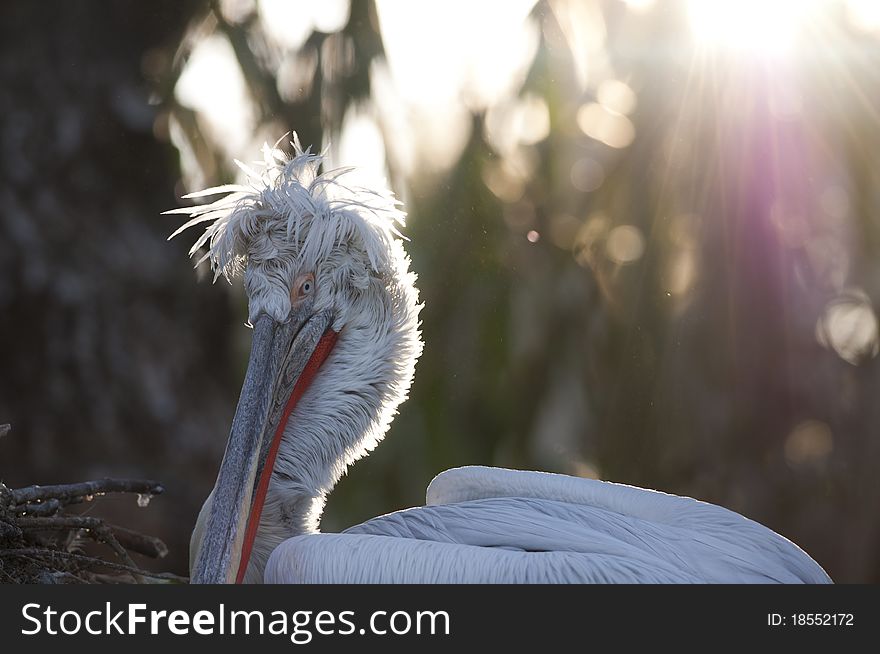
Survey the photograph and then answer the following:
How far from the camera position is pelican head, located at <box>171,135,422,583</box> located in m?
2.68

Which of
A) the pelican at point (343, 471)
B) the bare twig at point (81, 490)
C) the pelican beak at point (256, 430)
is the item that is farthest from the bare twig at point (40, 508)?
the pelican beak at point (256, 430)

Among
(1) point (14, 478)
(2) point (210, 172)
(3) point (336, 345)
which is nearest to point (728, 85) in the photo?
(2) point (210, 172)

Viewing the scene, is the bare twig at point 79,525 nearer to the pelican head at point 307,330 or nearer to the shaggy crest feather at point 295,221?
the pelican head at point 307,330

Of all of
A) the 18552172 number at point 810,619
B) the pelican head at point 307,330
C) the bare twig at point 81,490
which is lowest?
the 18552172 number at point 810,619

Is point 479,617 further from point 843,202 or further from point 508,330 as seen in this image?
point 843,202

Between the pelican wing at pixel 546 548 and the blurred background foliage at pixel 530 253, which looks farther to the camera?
the blurred background foliage at pixel 530 253

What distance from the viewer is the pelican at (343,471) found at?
2.35 meters

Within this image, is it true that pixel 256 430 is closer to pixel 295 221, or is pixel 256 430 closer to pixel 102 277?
pixel 295 221

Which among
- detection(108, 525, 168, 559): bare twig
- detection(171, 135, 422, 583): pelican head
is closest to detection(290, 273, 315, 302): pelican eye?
detection(171, 135, 422, 583): pelican head

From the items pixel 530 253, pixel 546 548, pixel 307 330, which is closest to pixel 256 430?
pixel 307 330

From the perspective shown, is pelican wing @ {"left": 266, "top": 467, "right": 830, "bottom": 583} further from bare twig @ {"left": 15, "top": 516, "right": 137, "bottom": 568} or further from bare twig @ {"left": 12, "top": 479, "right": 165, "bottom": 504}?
bare twig @ {"left": 12, "top": 479, "right": 165, "bottom": 504}

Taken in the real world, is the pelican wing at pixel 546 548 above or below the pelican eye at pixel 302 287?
below

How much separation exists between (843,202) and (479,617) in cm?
324

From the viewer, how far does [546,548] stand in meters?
2.41
